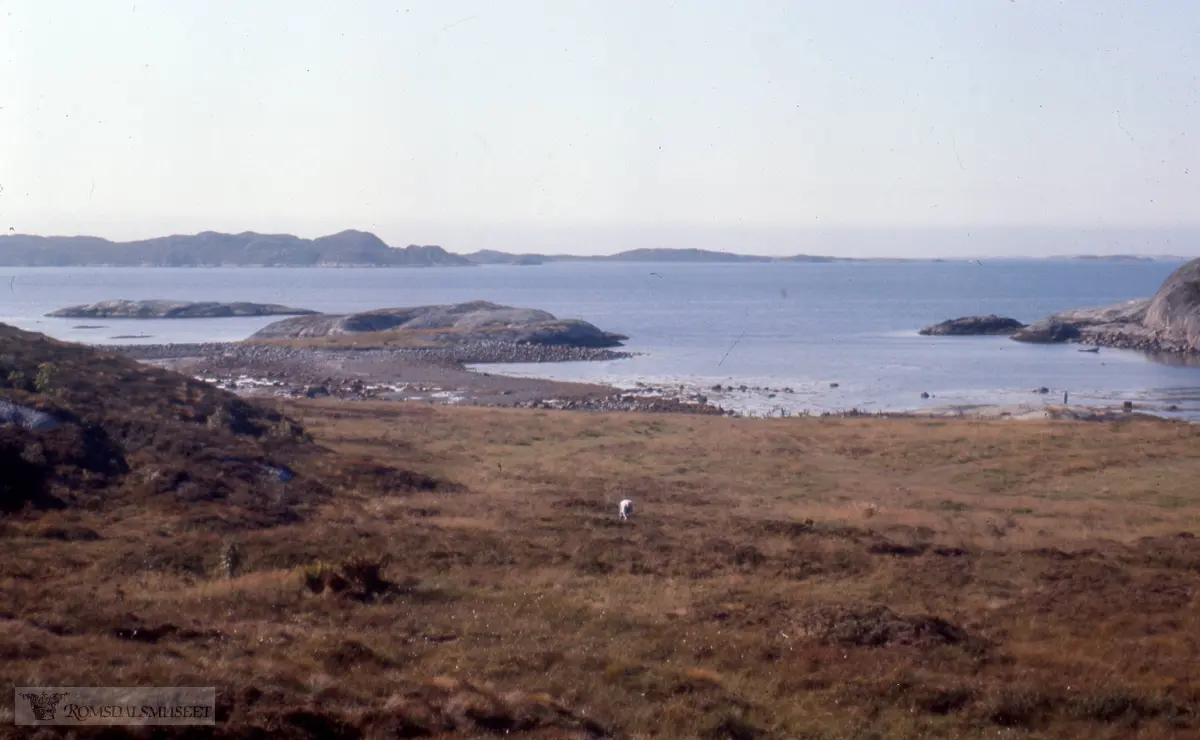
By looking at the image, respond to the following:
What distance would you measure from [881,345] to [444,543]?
87085 mm

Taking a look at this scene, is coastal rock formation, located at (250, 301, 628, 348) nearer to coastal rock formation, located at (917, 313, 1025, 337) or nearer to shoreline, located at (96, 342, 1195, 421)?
shoreline, located at (96, 342, 1195, 421)

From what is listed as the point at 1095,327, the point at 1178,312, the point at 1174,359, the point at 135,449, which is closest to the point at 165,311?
the point at 1095,327

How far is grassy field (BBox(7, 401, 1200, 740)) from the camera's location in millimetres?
10047

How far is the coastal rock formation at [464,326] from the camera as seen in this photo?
99.2 meters

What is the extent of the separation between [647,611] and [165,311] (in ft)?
460

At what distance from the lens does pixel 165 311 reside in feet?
461

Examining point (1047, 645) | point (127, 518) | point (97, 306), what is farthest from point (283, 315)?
point (1047, 645)

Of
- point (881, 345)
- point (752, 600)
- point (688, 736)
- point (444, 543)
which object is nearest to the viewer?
point (688, 736)

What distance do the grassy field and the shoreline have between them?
27519 millimetres

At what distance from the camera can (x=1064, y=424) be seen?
4528cm

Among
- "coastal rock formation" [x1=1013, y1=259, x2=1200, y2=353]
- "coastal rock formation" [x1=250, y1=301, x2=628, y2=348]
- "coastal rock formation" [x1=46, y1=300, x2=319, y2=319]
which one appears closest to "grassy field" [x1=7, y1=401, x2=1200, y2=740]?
"coastal rock formation" [x1=250, y1=301, x2=628, y2=348]

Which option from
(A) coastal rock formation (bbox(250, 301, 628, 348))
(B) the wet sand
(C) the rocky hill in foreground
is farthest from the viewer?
(A) coastal rock formation (bbox(250, 301, 628, 348))

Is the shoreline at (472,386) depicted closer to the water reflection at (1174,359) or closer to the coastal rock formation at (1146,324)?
the water reflection at (1174,359)

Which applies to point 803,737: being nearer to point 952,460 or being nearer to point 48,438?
point 48,438
